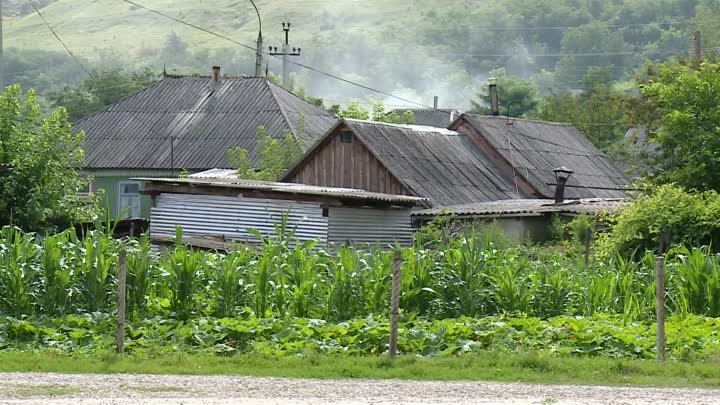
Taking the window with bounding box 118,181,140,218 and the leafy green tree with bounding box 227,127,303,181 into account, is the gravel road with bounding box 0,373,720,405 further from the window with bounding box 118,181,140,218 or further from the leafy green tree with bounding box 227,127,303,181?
the window with bounding box 118,181,140,218

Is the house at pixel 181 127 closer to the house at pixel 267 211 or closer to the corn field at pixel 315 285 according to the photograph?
the house at pixel 267 211


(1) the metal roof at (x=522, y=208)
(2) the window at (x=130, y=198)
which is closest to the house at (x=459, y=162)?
(1) the metal roof at (x=522, y=208)

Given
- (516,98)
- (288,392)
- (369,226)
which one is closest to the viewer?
(288,392)

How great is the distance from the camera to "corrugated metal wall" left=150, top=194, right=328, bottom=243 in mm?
31484

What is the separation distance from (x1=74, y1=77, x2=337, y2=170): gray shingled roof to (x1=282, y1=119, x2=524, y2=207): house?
8.38 m

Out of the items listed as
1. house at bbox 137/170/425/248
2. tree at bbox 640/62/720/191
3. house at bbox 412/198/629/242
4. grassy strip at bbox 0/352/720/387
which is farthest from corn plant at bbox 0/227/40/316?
house at bbox 412/198/629/242

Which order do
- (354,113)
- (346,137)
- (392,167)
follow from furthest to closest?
(354,113)
(346,137)
(392,167)

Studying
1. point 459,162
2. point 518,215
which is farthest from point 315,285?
point 459,162

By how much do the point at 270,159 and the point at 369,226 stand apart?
39.8ft

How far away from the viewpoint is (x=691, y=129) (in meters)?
29.1

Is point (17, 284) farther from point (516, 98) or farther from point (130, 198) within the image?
point (516, 98)

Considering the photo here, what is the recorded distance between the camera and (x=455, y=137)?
45125 millimetres

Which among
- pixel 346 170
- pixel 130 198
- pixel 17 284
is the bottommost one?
pixel 17 284

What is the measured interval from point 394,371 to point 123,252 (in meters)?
3.95
